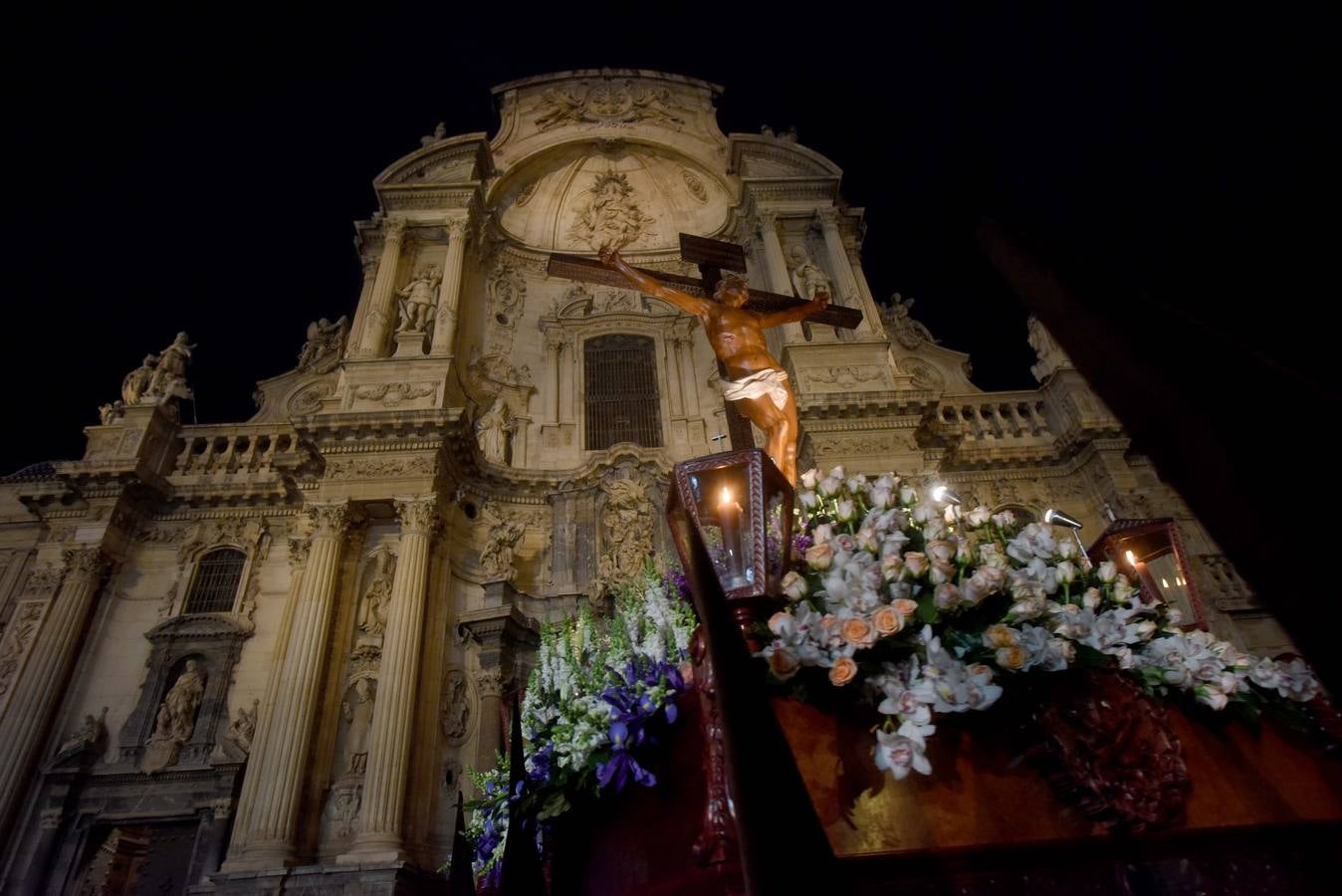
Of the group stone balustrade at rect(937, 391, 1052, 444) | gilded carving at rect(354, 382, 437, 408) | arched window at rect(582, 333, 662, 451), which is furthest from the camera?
arched window at rect(582, 333, 662, 451)

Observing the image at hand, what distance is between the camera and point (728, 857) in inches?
76.2

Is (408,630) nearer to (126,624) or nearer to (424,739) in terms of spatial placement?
(424,739)

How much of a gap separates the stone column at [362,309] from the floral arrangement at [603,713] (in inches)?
442

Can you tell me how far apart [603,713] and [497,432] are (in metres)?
11.9

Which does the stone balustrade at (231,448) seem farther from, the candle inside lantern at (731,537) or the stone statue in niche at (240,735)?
the candle inside lantern at (731,537)

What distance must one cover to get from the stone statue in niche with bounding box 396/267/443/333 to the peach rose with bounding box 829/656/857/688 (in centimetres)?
1307

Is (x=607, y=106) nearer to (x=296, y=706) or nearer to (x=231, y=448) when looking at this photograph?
(x=231, y=448)

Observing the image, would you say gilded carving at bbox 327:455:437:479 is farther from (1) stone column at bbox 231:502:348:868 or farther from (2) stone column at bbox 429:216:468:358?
(2) stone column at bbox 429:216:468:358

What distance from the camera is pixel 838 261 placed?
15.6 meters

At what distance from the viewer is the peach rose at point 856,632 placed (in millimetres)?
2381

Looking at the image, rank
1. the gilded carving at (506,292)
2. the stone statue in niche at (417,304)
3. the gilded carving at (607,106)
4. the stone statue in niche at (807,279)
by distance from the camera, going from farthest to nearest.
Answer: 1. the gilded carving at (607,106)
2. the gilded carving at (506,292)
3. the stone statue in niche at (807,279)
4. the stone statue in niche at (417,304)

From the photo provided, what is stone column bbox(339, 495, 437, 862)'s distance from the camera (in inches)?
340

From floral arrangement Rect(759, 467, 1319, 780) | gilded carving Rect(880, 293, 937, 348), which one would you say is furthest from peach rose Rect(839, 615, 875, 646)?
gilded carving Rect(880, 293, 937, 348)

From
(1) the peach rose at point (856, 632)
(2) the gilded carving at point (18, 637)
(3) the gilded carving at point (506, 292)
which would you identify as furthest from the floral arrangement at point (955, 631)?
(3) the gilded carving at point (506, 292)
